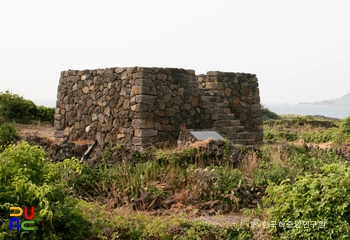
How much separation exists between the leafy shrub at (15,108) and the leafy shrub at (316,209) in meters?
14.7

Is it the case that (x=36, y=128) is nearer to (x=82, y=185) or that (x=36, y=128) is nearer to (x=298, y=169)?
(x=82, y=185)

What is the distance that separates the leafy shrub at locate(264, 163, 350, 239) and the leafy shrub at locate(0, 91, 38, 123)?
14.7m

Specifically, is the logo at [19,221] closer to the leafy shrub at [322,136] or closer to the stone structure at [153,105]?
the stone structure at [153,105]

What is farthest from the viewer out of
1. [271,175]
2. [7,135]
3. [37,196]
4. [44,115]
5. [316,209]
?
[44,115]

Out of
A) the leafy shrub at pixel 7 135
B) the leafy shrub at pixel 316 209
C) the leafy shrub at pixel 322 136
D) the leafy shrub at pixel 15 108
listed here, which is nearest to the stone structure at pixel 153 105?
the leafy shrub at pixel 7 135

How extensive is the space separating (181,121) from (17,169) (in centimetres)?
769

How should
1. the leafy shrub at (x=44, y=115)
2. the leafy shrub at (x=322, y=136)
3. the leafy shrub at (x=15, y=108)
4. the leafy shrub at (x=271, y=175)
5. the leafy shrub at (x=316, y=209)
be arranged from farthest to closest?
the leafy shrub at (x=44, y=115), the leafy shrub at (x=15, y=108), the leafy shrub at (x=322, y=136), the leafy shrub at (x=271, y=175), the leafy shrub at (x=316, y=209)

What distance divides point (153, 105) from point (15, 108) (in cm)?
908

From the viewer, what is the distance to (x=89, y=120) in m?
13.9

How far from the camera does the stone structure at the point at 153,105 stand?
12.4 metres

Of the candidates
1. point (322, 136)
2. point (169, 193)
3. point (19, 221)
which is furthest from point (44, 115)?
point (19, 221)

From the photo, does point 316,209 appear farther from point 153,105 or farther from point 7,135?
point 7,135

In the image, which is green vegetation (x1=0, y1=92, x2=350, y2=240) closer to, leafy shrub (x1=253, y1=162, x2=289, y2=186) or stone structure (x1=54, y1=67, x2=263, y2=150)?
leafy shrub (x1=253, y1=162, x2=289, y2=186)

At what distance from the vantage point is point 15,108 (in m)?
19.5
